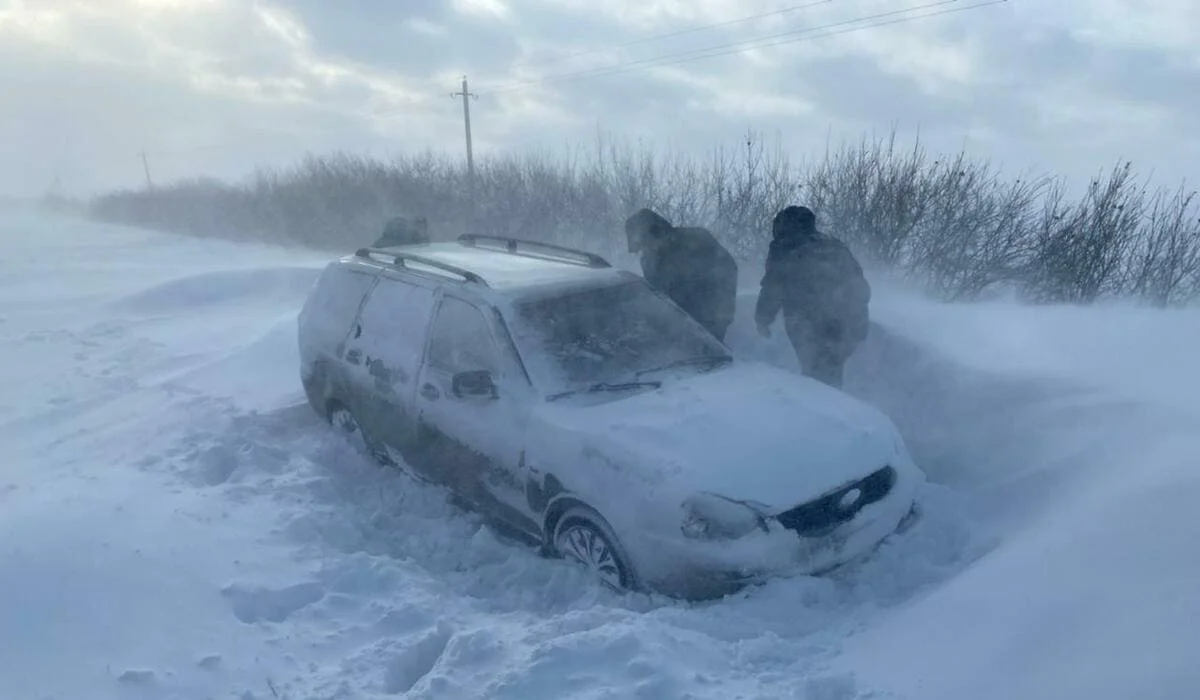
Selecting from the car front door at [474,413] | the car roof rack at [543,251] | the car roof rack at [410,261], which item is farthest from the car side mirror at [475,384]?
the car roof rack at [543,251]

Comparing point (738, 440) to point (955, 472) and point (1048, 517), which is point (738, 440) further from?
point (955, 472)

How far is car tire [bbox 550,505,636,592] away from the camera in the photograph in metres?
4.19

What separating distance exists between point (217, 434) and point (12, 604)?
298cm

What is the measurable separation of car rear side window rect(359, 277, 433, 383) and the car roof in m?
0.17

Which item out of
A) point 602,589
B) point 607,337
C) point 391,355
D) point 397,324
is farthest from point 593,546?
point 397,324

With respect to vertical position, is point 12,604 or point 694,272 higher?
point 694,272

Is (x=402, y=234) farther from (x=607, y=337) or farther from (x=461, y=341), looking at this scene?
(x=607, y=337)

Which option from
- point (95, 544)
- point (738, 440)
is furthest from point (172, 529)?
point (738, 440)

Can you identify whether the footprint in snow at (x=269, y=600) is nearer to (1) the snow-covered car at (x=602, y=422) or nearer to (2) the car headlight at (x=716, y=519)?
(1) the snow-covered car at (x=602, y=422)

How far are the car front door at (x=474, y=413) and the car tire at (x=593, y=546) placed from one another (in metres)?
0.25

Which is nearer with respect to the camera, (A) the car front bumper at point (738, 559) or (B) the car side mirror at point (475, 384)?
(A) the car front bumper at point (738, 559)

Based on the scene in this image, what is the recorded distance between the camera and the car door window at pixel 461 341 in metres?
5.09

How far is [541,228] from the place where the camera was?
61.8ft

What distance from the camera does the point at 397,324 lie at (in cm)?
574
